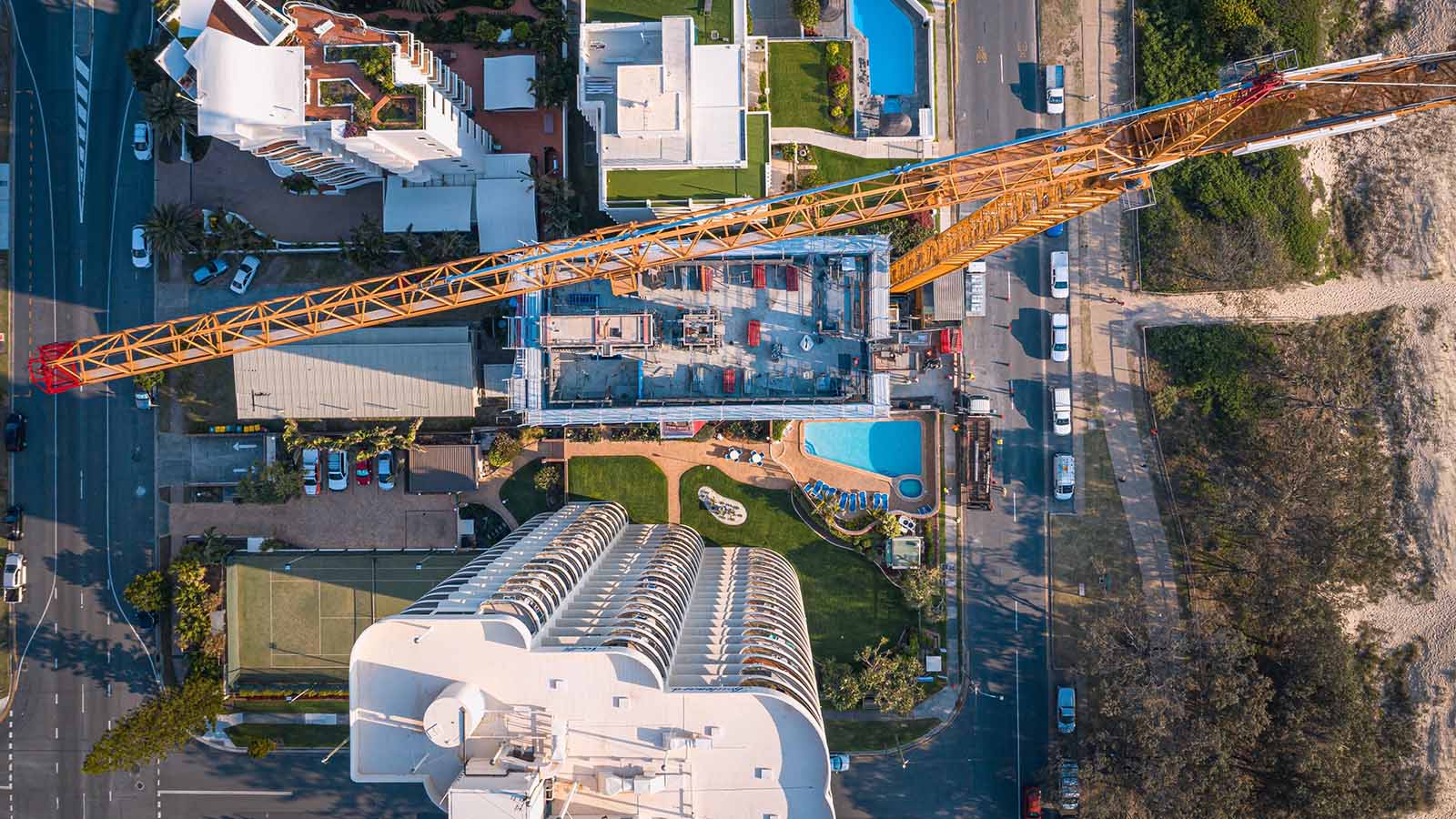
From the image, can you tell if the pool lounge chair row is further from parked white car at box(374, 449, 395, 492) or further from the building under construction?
parked white car at box(374, 449, 395, 492)

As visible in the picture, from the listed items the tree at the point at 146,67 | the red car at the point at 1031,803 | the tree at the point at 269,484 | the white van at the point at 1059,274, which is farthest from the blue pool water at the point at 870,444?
the tree at the point at 146,67

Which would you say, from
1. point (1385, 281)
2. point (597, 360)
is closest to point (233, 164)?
point (597, 360)

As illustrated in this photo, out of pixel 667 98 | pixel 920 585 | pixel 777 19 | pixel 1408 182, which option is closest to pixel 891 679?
pixel 920 585

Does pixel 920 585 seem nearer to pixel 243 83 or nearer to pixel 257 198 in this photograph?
pixel 243 83

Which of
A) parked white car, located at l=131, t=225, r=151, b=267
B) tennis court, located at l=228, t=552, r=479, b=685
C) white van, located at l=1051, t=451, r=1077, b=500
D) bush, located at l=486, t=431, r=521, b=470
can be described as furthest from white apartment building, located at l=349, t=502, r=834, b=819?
parked white car, located at l=131, t=225, r=151, b=267

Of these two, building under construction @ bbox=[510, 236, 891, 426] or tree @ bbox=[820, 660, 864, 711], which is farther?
tree @ bbox=[820, 660, 864, 711]

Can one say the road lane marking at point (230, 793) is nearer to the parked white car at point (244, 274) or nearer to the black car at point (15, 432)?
the black car at point (15, 432)
